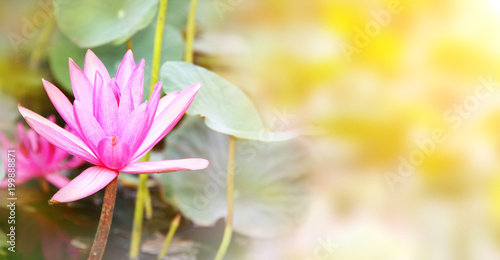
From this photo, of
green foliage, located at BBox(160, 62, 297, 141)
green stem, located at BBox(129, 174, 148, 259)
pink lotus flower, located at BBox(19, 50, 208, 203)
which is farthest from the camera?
green stem, located at BBox(129, 174, 148, 259)

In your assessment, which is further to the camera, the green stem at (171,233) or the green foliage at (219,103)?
the green stem at (171,233)

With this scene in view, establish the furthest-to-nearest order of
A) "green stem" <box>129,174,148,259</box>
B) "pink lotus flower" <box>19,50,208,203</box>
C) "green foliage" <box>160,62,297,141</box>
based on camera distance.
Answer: "green stem" <box>129,174,148,259</box>
"green foliage" <box>160,62,297,141</box>
"pink lotus flower" <box>19,50,208,203</box>

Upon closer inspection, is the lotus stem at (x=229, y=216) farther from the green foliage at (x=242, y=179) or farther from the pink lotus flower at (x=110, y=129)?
the pink lotus flower at (x=110, y=129)

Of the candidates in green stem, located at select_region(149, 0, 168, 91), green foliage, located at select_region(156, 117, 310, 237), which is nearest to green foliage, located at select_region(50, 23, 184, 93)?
green stem, located at select_region(149, 0, 168, 91)

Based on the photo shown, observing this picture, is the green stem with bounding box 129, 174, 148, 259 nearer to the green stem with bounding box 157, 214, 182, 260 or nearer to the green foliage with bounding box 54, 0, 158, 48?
the green stem with bounding box 157, 214, 182, 260

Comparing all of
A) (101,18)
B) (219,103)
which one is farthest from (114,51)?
(219,103)

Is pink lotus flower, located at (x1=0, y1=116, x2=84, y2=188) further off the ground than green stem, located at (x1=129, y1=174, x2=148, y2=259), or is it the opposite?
pink lotus flower, located at (x1=0, y1=116, x2=84, y2=188)

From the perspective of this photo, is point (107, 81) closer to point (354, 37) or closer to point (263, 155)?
point (263, 155)

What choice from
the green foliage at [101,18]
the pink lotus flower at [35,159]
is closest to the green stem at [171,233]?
the pink lotus flower at [35,159]
